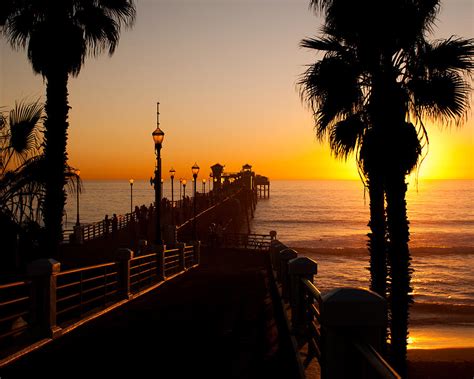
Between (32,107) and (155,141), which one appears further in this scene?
(155,141)

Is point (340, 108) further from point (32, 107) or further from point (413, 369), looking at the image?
point (413, 369)

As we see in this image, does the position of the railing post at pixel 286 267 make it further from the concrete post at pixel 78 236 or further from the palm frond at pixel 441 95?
the concrete post at pixel 78 236

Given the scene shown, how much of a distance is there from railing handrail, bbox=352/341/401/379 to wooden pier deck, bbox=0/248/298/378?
342 centimetres

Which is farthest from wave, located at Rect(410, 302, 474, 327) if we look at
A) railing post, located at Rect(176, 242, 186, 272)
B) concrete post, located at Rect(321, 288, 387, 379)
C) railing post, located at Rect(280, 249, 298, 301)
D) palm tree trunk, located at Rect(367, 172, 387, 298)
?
concrete post, located at Rect(321, 288, 387, 379)

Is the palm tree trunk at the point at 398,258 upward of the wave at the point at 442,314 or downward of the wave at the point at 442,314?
upward

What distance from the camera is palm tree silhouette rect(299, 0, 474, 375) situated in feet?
37.8

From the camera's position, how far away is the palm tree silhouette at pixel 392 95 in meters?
11.5

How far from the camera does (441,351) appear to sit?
19.1 meters

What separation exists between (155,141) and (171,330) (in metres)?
11.3

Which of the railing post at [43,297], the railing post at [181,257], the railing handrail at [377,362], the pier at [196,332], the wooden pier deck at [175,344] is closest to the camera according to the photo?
the railing handrail at [377,362]

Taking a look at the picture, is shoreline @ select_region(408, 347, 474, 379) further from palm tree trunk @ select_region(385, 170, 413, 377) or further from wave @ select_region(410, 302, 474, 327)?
wave @ select_region(410, 302, 474, 327)

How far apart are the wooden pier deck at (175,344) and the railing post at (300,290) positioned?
1.10 ft

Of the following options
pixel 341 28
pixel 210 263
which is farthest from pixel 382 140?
pixel 210 263

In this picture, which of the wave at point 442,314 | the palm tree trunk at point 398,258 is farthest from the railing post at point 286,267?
the wave at point 442,314
